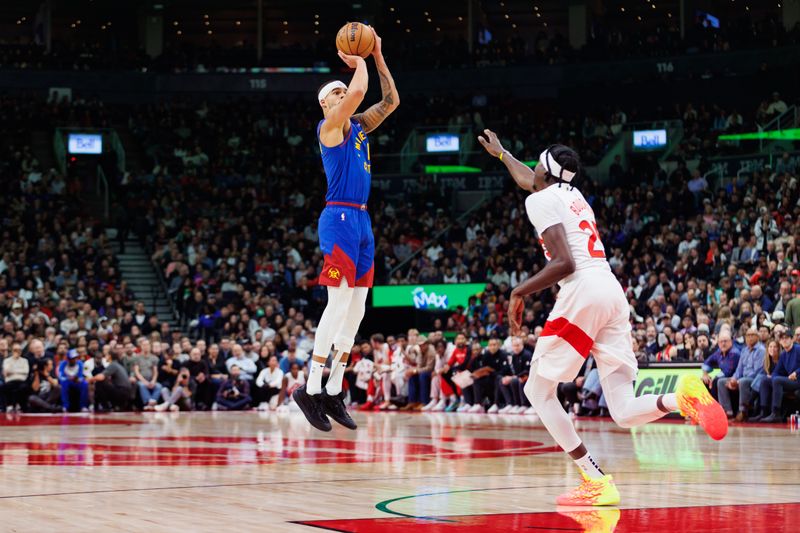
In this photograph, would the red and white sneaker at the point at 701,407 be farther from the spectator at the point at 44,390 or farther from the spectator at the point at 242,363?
the spectator at the point at 242,363

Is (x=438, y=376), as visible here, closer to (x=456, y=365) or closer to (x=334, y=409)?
(x=456, y=365)

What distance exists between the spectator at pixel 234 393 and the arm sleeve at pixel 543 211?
54.6ft

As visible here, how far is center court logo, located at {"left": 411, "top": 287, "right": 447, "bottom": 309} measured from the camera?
28469mm

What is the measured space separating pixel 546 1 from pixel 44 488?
39.5 m

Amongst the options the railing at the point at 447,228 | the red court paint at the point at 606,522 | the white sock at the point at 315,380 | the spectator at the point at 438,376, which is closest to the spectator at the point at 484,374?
the spectator at the point at 438,376

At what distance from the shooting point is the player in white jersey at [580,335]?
7160mm

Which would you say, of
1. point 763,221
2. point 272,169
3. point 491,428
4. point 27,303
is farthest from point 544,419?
point 272,169

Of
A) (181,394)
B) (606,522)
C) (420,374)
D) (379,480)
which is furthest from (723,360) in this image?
(606,522)

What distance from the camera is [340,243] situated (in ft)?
29.8

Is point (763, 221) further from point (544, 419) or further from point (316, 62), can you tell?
point (316, 62)

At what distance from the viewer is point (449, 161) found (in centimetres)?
3512

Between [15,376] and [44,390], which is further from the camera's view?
[44,390]

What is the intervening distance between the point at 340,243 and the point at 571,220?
231 cm

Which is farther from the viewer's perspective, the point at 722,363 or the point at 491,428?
the point at 722,363
